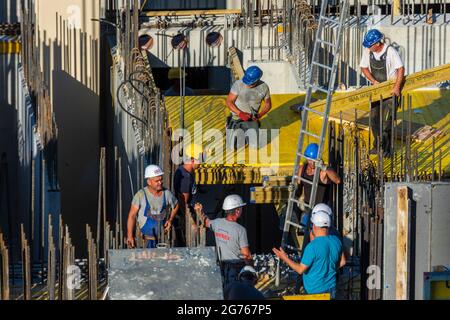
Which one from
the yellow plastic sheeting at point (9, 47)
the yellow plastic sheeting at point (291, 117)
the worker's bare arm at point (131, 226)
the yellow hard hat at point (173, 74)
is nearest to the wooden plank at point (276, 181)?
the yellow plastic sheeting at point (291, 117)

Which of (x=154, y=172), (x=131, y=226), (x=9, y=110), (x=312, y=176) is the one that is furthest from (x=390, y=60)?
(x=9, y=110)

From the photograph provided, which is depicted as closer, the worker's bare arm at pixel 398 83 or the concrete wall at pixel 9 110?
the worker's bare arm at pixel 398 83

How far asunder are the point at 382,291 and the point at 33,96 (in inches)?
339

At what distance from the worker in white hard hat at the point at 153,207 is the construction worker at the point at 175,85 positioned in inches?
318

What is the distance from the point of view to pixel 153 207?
17922mm

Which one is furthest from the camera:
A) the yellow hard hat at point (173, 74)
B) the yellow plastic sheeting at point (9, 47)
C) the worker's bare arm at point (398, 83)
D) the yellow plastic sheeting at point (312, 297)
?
the yellow hard hat at point (173, 74)

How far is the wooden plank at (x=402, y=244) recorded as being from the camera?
14938mm

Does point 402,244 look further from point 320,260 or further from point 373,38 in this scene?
point 373,38

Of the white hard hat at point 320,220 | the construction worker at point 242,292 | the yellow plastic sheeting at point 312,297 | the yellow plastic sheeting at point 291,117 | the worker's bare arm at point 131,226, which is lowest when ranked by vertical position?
the yellow plastic sheeting at point 312,297

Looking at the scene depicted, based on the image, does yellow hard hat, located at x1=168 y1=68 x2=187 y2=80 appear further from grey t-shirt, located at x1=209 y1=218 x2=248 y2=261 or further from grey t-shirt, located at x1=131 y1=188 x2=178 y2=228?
grey t-shirt, located at x1=209 y1=218 x2=248 y2=261

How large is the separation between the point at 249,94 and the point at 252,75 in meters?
0.39

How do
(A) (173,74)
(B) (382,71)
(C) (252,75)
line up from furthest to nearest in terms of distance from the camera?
1. (A) (173,74)
2. (C) (252,75)
3. (B) (382,71)

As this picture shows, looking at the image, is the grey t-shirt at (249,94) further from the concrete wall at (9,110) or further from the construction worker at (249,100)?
the concrete wall at (9,110)

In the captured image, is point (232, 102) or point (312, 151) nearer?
point (312, 151)
